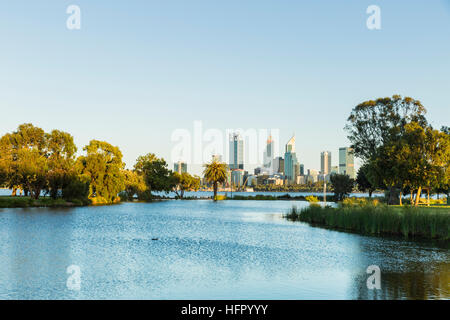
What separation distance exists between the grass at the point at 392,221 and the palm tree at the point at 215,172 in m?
79.5

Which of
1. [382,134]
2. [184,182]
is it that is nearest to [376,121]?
[382,134]

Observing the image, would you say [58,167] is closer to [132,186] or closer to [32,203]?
[32,203]

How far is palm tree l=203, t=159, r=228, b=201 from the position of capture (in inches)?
4921

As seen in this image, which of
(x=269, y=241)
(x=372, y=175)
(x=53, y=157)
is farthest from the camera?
(x=53, y=157)

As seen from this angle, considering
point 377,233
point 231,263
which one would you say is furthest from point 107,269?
point 377,233

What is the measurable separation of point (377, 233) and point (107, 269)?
81.4ft

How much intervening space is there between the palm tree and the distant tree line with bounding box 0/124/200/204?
96.4 ft

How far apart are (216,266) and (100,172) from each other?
7094cm

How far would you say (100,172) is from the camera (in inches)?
3435

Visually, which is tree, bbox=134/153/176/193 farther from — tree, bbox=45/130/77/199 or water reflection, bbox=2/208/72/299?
water reflection, bbox=2/208/72/299

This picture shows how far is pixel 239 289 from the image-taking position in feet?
53.1

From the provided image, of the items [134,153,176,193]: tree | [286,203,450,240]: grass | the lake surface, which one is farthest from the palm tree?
the lake surface

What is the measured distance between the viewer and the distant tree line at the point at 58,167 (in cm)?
7675
